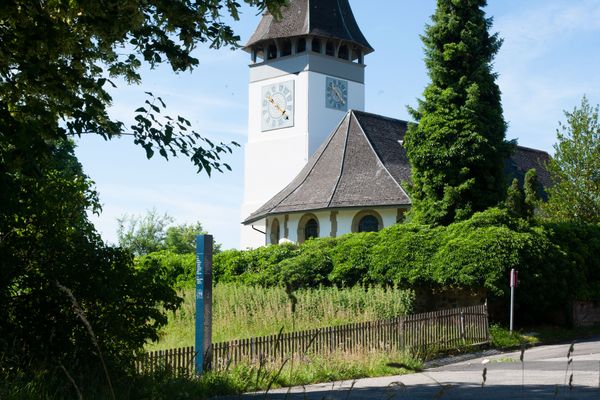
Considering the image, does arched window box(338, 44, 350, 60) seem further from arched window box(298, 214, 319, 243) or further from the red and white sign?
the red and white sign

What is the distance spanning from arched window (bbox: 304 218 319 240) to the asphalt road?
2466 cm

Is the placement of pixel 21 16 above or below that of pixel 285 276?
above

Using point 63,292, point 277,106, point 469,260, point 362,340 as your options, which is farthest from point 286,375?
point 277,106

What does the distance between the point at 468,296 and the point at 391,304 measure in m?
2.72

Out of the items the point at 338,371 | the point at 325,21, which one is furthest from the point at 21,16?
the point at 325,21

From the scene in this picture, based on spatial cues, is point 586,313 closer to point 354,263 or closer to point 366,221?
point 354,263

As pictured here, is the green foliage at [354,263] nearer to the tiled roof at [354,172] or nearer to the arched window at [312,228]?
the tiled roof at [354,172]

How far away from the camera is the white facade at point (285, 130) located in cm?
5838

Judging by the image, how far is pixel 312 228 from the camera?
45750 millimetres

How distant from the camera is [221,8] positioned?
11.3m

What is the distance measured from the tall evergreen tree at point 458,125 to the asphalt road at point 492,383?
24.3 ft

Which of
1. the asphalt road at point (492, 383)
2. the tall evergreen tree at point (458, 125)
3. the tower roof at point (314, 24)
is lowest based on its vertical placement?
the asphalt road at point (492, 383)

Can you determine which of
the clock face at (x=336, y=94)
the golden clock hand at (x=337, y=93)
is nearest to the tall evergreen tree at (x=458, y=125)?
the clock face at (x=336, y=94)

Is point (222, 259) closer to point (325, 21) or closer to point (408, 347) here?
point (408, 347)
